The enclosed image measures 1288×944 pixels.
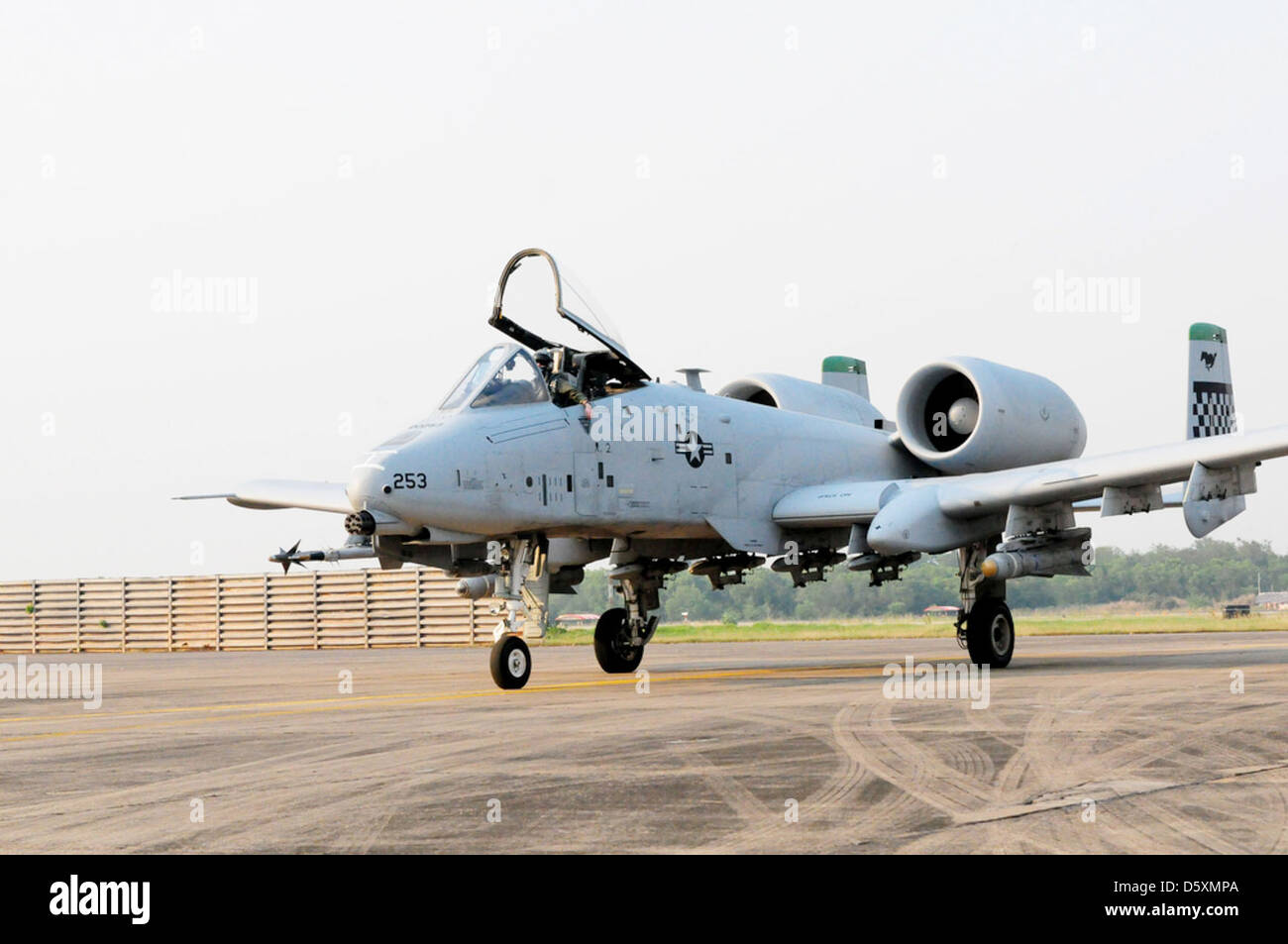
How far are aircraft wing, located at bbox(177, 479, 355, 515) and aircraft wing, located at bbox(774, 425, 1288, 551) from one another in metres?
6.16

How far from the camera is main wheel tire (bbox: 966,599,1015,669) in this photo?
1775 centimetres

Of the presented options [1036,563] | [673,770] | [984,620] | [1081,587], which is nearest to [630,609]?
[984,620]

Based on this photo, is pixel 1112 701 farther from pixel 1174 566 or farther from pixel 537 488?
pixel 1174 566

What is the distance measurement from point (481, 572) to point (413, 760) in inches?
330

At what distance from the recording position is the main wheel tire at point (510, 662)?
49.2 feet

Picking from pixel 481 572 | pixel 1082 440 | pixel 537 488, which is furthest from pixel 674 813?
pixel 1082 440

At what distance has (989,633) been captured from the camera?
17750 mm

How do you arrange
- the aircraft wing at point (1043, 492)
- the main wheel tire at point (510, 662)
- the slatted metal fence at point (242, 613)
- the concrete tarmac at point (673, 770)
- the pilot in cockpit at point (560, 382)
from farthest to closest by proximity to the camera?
the slatted metal fence at point (242, 613), the pilot in cockpit at point (560, 382), the aircraft wing at point (1043, 492), the main wheel tire at point (510, 662), the concrete tarmac at point (673, 770)

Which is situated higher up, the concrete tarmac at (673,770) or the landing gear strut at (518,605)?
the landing gear strut at (518,605)

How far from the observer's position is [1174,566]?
81000 millimetres

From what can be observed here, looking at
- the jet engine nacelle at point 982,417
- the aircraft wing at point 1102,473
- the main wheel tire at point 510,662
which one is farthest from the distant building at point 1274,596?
the main wheel tire at point 510,662

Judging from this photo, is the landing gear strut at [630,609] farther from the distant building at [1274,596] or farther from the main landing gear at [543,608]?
the distant building at [1274,596]

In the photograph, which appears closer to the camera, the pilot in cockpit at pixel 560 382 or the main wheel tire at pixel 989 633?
the pilot in cockpit at pixel 560 382

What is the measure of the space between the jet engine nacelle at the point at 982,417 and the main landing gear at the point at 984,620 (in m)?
1.55
